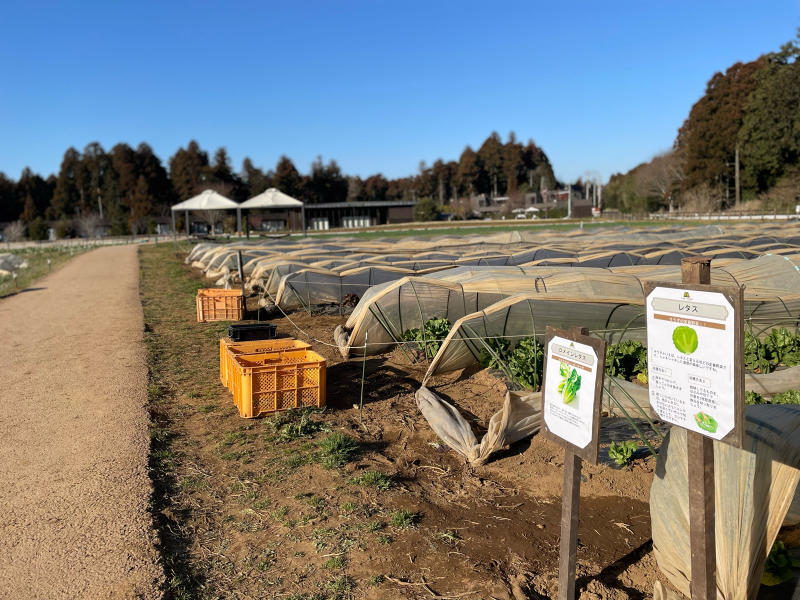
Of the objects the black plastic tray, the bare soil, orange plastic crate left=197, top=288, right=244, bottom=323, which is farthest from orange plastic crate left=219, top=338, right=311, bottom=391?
orange plastic crate left=197, top=288, right=244, bottom=323

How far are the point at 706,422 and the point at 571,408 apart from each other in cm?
70

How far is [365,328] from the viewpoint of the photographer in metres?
9.81

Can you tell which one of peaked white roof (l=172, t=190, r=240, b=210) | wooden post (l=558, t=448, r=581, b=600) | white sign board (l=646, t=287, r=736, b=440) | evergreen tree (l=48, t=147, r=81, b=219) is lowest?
wooden post (l=558, t=448, r=581, b=600)

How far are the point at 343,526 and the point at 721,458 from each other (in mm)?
2558

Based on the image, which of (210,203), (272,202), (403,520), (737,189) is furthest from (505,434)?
(737,189)

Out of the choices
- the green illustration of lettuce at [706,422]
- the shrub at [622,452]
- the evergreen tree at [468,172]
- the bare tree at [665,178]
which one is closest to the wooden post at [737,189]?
the bare tree at [665,178]

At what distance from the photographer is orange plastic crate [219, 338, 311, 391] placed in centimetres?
783

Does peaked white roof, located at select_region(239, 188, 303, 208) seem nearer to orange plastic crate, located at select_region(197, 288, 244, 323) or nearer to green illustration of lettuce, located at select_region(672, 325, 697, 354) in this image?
orange plastic crate, located at select_region(197, 288, 244, 323)

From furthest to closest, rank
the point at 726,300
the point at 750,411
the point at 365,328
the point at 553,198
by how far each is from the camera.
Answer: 1. the point at 553,198
2. the point at 365,328
3. the point at 750,411
4. the point at 726,300

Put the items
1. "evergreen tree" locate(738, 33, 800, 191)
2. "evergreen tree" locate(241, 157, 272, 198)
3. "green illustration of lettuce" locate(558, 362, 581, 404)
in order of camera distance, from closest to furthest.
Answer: "green illustration of lettuce" locate(558, 362, 581, 404) → "evergreen tree" locate(738, 33, 800, 191) → "evergreen tree" locate(241, 157, 272, 198)

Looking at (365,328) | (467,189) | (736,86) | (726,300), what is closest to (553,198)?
(467,189)

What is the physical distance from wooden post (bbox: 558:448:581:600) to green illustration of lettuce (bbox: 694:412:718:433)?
0.71m

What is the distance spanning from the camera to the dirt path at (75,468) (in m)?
3.82

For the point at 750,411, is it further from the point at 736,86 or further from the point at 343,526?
the point at 736,86
